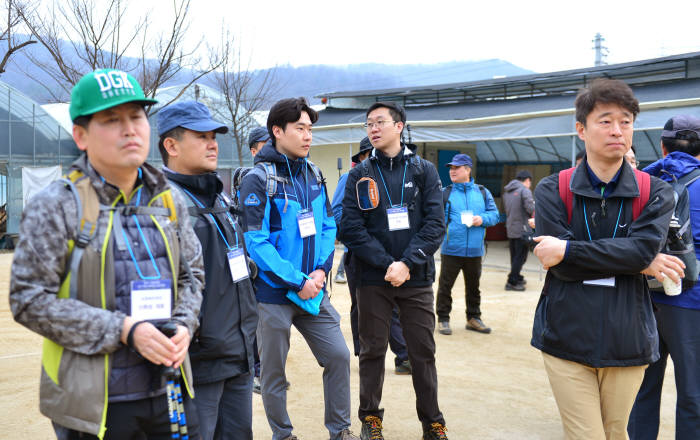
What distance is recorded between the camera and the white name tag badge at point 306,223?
3.85 meters

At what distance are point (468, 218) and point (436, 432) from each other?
12.6 ft

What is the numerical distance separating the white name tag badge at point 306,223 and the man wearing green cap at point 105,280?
1593 mm

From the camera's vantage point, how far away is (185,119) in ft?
9.57

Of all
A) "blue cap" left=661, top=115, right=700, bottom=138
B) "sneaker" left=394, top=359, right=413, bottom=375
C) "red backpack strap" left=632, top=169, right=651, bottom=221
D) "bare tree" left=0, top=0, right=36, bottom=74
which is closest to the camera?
"red backpack strap" left=632, top=169, right=651, bottom=221

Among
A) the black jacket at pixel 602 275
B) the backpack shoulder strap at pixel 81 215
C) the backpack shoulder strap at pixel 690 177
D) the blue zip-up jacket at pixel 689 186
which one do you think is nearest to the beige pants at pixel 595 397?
the black jacket at pixel 602 275

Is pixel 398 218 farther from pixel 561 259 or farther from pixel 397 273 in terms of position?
pixel 561 259

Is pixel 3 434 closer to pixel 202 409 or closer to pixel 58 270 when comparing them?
pixel 202 409

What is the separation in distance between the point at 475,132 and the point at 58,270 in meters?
11.6

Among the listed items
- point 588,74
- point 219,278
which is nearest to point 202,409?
point 219,278

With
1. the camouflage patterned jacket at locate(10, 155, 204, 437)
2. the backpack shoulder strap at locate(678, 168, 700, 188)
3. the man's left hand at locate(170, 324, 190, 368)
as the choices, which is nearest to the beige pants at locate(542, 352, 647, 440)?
the backpack shoulder strap at locate(678, 168, 700, 188)

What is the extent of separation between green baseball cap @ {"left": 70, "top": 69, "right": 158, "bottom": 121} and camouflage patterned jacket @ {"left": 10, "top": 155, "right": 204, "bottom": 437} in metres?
0.28

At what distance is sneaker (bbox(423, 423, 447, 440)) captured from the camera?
4.07m

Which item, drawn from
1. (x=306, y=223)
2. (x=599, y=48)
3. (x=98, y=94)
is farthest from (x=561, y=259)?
(x=599, y=48)

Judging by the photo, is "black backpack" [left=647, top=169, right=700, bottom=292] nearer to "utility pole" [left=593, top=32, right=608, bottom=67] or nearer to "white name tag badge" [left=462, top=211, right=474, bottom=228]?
"white name tag badge" [left=462, top=211, right=474, bottom=228]
